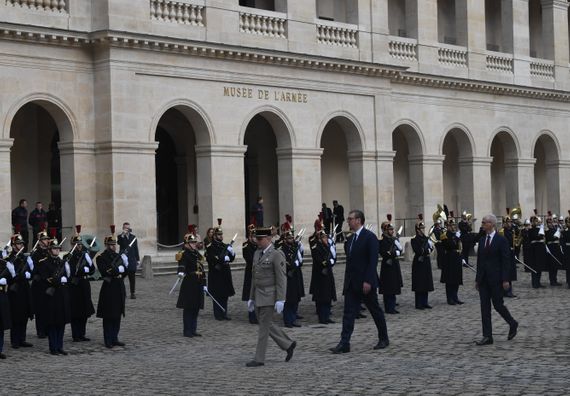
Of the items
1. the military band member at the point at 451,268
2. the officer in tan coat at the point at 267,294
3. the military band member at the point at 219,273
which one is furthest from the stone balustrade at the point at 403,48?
the officer in tan coat at the point at 267,294

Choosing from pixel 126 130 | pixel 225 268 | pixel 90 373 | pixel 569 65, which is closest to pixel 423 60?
pixel 569 65

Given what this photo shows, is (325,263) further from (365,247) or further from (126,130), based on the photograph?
(126,130)

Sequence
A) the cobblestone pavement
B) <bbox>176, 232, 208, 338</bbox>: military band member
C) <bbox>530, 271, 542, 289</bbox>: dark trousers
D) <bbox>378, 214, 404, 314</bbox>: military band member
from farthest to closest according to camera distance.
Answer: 1. <bbox>530, 271, 542, 289</bbox>: dark trousers
2. <bbox>378, 214, 404, 314</bbox>: military band member
3. <bbox>176, 232, 208, 338</bbox>: military band member
4. the cobblestone pavement

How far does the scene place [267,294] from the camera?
552 inches

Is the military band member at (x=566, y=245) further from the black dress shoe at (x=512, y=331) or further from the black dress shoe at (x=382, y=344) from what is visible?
the black dress shoe at (x=382, y=344)

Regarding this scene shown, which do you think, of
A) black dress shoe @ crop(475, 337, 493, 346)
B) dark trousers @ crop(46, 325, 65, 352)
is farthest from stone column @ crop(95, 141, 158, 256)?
black dress shoe @ crop(475, 337, 493, 346)

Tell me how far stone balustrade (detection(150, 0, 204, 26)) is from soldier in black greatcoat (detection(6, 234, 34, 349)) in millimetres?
13542

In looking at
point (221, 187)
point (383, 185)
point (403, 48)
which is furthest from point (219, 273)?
point (403, 48)

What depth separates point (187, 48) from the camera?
2902cm

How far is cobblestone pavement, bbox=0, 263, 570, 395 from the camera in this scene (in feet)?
39.7

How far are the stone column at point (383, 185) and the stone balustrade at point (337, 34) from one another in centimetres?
372

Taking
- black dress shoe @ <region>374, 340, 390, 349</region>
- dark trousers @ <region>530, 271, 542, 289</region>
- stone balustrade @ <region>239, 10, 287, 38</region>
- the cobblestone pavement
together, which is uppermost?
stone balustrade @ <region>239, 10, 287, 38</region>

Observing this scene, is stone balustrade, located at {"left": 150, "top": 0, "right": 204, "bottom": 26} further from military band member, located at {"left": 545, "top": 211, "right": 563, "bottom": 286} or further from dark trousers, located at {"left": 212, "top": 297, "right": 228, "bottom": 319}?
dark trousers, located at {"left": 212, "top": 297, "right": 228, "bottom": 319}

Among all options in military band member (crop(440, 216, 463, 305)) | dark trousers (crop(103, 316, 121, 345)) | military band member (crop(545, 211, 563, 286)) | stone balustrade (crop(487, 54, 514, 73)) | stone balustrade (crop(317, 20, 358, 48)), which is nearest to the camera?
dark trousers (crop(103, 316, 121, 345))
